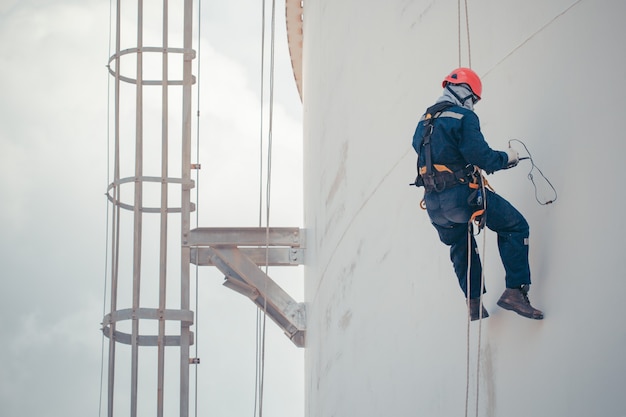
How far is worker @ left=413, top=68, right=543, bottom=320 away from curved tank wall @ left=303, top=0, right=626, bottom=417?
0.11 m

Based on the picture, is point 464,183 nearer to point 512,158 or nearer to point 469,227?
point 469,227

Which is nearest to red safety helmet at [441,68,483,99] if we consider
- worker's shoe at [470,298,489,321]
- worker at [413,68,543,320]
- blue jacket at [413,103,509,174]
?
worker at [413,68,543,320]

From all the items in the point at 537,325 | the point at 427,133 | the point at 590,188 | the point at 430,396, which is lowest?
the point at 430,396

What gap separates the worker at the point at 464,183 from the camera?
14.7ft

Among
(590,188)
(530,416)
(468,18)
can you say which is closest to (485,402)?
(530,416)

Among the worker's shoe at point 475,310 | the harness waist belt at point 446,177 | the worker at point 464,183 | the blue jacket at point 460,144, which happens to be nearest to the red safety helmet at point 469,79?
the worker at point 464,183

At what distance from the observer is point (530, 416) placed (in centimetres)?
420

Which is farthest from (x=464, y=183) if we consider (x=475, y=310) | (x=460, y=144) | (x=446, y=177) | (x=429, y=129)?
(x=475, y=310)

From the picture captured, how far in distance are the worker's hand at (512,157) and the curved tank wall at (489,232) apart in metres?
0.10

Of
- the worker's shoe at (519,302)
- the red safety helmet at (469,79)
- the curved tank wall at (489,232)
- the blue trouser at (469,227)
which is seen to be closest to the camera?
the curved tank wall at (489,232)

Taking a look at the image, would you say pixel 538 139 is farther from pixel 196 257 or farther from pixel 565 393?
pixel 196 257

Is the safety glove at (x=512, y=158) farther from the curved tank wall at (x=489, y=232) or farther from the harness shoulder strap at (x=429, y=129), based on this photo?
the harness shoulder strap at (x=429, y=129)

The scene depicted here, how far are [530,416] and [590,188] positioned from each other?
0.99 metres

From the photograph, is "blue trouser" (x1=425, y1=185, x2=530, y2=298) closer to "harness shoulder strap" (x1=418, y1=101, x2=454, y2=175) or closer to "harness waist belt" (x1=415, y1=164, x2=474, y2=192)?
"harness waist belt" (x1=415, y1=164, x2=474, y2=192)
